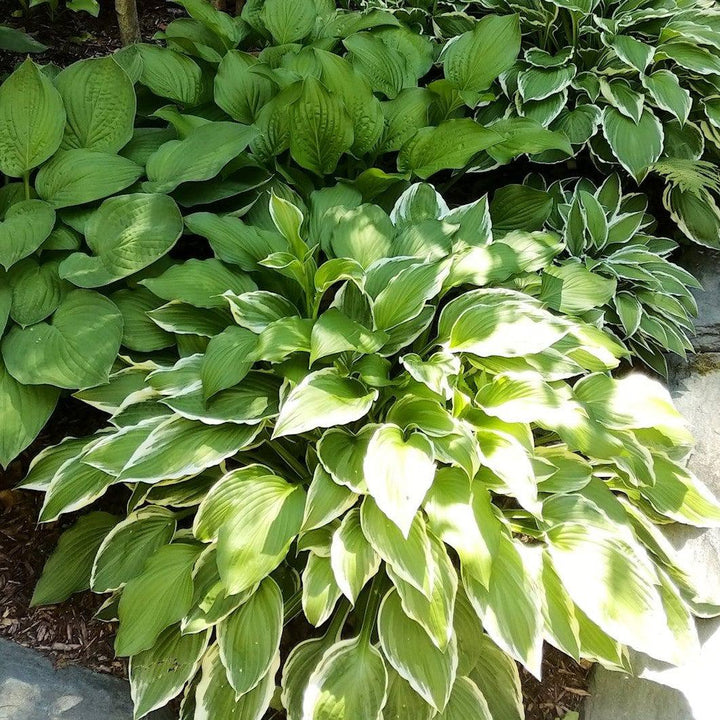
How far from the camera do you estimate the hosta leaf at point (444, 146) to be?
246 cm

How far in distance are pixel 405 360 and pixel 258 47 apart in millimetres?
2101

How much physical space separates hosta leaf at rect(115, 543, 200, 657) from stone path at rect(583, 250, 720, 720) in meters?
1.15

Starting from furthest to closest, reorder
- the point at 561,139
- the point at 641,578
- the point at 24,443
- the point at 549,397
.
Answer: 1. the point at 561,139
2. the point at 24,443
3. the point at 549,397
4. the point at 641,578

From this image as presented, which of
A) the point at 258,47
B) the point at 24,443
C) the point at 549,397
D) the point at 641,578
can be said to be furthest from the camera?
the point at 258,47

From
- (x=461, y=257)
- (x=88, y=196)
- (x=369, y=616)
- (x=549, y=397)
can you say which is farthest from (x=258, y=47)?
(x=369, y=616)

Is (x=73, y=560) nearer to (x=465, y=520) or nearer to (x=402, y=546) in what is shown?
(x=402, y=546)

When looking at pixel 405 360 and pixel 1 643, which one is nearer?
pixel 405 360

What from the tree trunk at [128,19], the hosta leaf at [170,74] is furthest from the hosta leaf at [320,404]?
the tree trunk at [128,19]

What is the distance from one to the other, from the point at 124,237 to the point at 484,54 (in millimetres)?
1575

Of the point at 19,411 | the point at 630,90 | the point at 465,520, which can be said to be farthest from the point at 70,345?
the point at 630,90

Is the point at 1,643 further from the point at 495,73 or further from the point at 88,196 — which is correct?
the point at 495,73

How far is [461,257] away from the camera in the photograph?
2.13 m

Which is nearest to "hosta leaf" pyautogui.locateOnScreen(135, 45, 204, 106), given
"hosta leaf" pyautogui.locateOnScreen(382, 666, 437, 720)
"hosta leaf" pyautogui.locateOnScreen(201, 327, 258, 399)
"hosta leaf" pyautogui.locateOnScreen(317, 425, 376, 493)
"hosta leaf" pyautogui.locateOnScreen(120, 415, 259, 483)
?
"hosta leaf" pyautogui.locateOnScreen(201, 327, 258, 399)

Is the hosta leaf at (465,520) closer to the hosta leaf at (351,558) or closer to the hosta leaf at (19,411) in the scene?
the hosta leaf at (351,558)
